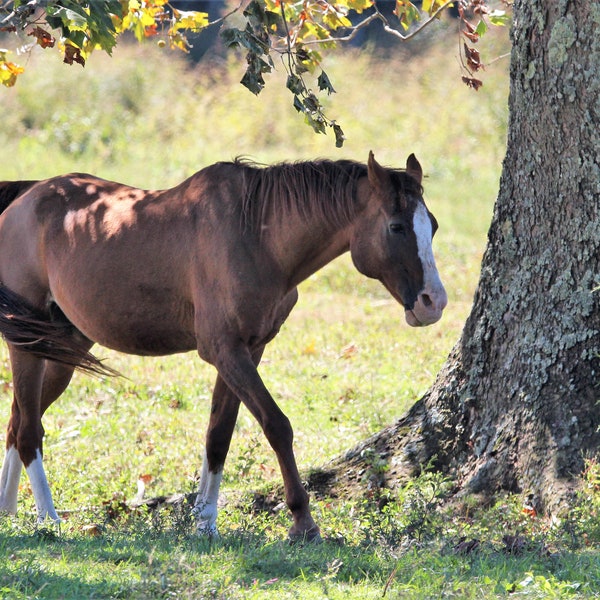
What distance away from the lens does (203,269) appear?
17.9ft

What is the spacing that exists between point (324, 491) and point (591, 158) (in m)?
2.45

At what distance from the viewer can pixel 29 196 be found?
6.30m

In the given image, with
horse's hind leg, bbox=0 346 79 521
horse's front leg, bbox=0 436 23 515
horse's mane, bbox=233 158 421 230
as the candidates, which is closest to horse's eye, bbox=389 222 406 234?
horse's mane, bbox=233 158 421 230

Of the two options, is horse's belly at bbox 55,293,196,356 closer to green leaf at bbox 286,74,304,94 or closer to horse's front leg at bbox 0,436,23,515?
horse's front leg at bbox 0,436,23,515

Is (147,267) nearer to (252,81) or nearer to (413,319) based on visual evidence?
(252,81)

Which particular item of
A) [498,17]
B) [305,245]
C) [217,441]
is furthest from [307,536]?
[498,17]

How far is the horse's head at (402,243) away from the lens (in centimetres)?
489

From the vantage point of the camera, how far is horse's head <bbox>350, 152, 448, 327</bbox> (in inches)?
192

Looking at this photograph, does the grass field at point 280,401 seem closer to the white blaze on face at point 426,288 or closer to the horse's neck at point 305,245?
the white blaze on face at point 426,288

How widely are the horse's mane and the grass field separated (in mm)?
1576

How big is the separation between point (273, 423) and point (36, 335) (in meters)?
1.68

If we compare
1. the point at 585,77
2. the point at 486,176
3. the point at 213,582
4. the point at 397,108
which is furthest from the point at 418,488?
the point at 397,108

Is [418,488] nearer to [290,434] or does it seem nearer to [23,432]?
[290,434]

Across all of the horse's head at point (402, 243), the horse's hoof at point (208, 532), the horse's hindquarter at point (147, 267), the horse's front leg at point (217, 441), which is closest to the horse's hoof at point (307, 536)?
the horse's hoof at point (208, 532)
